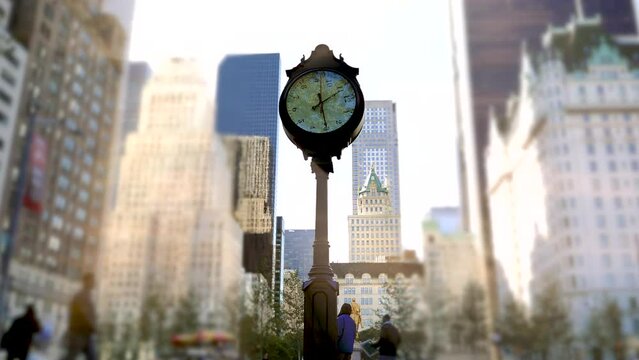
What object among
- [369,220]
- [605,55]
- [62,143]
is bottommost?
[62,143]

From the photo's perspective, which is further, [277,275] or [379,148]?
[277,275]

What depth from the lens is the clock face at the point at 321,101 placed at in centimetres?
277

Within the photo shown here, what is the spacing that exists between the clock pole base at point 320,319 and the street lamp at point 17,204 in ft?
5.40

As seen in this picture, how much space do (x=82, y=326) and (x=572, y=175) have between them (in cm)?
311

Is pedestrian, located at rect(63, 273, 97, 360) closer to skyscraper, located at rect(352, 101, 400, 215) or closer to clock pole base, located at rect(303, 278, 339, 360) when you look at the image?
clock pole base, located at rect(303, 278, 339, 360)

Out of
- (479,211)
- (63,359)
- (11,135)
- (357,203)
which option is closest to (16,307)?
(63,359)

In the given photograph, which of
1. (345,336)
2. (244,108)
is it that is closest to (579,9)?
(345,336)

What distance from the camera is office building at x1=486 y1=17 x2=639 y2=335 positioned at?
9.02ft

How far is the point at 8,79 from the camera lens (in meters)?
2.69

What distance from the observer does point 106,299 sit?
9.14 feet

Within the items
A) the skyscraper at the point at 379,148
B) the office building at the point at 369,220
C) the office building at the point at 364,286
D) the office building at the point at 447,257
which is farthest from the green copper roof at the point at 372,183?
the office building at the point at 447,257

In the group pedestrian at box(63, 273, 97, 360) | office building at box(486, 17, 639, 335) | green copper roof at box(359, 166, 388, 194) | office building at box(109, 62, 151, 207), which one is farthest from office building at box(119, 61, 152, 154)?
green copper roof at box(359, 166, 388, 194)

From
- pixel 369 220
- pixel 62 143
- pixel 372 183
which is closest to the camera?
pixel 62 143

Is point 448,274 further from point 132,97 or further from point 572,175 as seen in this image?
point 132,97
